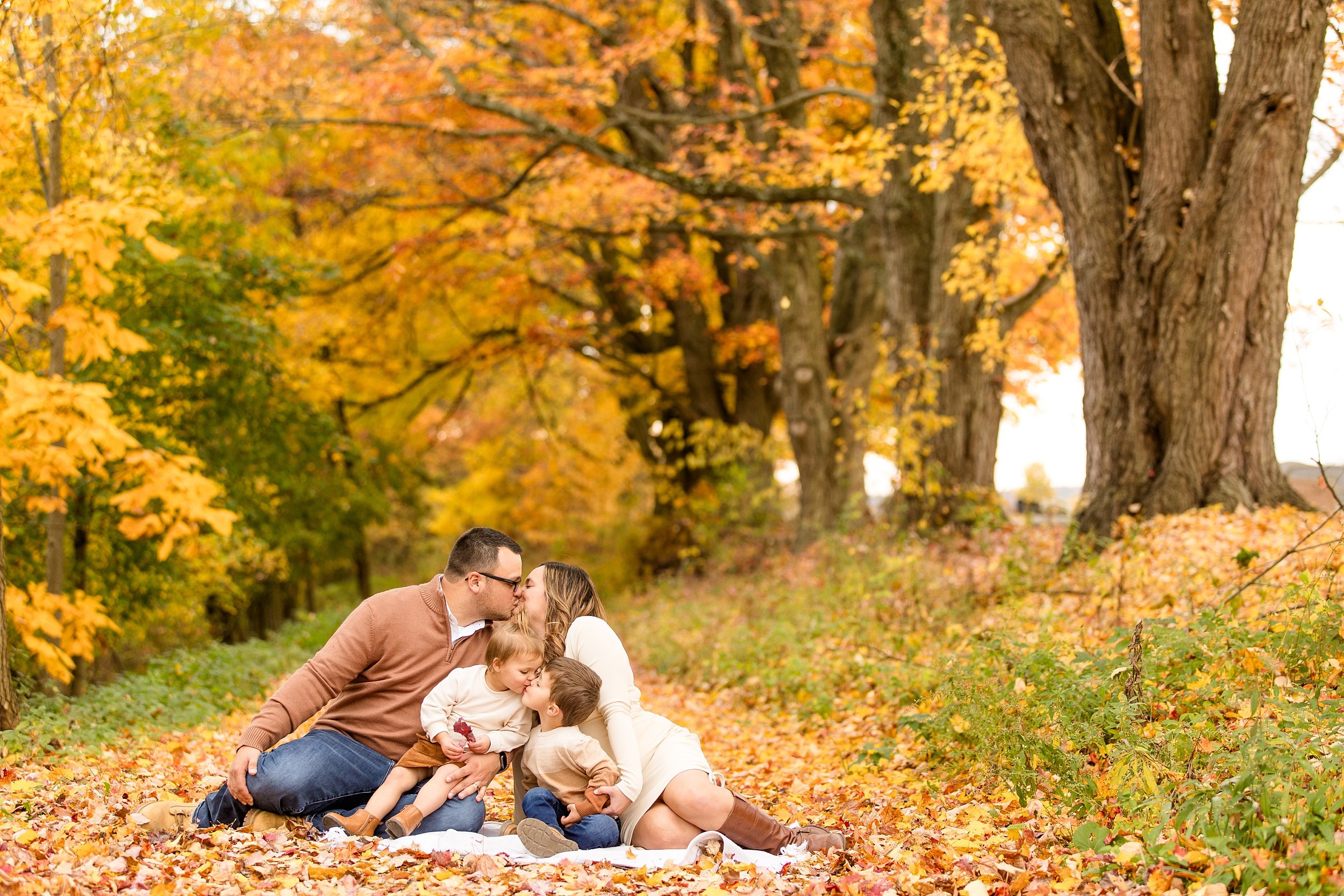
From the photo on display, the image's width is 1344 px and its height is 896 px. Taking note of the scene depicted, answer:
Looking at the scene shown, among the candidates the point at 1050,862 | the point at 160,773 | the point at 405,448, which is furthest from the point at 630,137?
the point at 1050,862

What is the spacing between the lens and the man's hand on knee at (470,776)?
4559mm

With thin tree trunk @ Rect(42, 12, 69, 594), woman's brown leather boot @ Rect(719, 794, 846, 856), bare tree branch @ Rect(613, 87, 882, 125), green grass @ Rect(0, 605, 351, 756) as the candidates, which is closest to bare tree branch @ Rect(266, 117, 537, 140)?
bare tree branch @ Rect(613, 87, 882, 125)

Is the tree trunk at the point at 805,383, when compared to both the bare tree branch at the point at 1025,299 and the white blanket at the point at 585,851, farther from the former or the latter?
the white blanket at the point at 585,851

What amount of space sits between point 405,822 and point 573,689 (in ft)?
2.98

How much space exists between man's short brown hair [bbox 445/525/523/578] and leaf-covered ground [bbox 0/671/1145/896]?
1.17 m

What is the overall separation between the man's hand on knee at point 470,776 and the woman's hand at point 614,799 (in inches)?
21.9

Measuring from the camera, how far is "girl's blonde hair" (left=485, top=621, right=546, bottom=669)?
14.4ft

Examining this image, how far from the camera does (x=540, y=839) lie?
14.1ft

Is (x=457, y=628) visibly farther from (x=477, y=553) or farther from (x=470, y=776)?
(x=470, y=776)

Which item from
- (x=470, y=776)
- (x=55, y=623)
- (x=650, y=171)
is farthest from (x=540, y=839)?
(x=650, y=171)

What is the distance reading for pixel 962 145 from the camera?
10.9 meters

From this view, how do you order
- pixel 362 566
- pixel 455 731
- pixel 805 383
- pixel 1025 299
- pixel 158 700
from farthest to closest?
pixel 362 566 < pixel 805 383 < pixel 1025 299 < pixel 158 700 < pixel 455 731

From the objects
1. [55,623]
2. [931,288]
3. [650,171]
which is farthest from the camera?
[650,171]

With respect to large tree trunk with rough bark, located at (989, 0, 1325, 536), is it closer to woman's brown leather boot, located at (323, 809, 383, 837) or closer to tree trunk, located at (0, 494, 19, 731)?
woman's brown leather boot, located at (323, 809, 383, 837)
